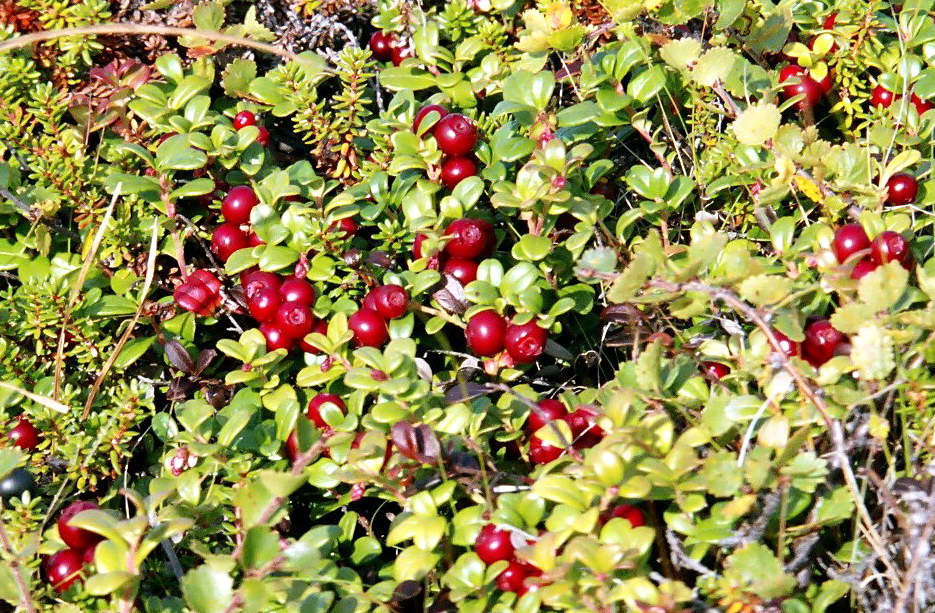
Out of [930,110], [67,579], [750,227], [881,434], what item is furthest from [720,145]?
[67,579]

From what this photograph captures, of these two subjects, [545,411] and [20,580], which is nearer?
[20,580]

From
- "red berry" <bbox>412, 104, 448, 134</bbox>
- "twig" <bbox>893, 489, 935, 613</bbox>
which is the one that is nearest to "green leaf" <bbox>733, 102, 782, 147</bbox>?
"red berry" <bbox>412, 104, 448, 134</bbox>

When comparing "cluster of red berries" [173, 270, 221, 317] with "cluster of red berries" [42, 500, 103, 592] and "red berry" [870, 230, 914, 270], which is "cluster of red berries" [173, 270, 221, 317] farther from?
"red berry" [870, 230, 914, 270]

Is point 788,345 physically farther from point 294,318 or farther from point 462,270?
point 294,318

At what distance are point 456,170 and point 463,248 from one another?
0.89 ft

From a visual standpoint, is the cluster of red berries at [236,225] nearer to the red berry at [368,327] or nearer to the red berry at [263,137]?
the red berry at [263,137]

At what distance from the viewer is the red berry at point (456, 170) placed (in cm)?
266

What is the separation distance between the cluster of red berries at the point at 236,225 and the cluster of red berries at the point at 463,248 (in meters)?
0.45

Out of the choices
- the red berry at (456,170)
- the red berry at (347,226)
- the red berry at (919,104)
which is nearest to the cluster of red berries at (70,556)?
the red berry at (347,226)

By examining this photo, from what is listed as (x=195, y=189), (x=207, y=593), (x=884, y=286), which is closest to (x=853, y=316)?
(x=884, y=286)

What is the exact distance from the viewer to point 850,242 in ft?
6.95

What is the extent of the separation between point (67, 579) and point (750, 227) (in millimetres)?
1929

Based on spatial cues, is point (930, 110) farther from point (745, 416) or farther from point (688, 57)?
point (745, 416)

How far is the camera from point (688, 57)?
8.48 ft
